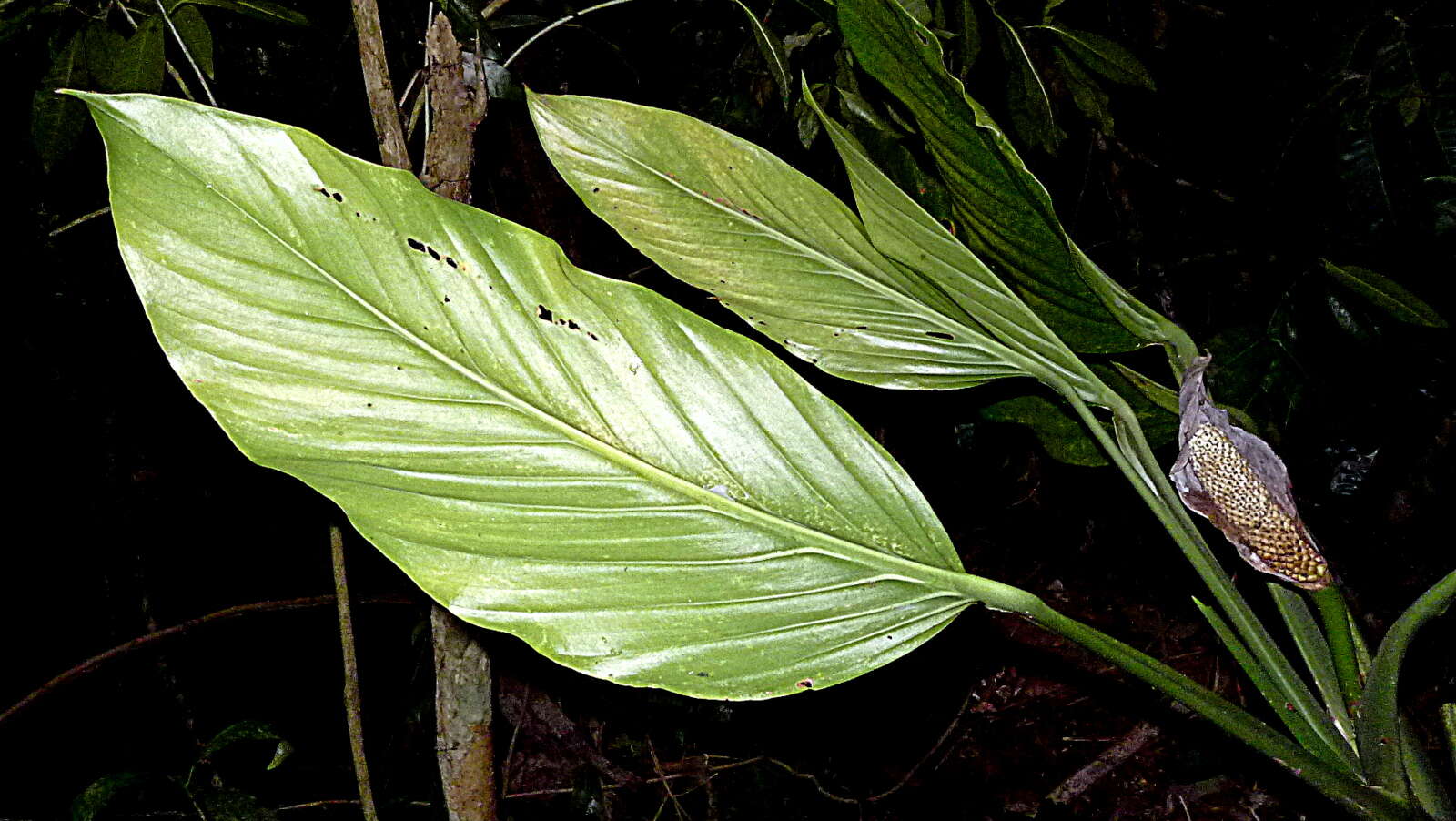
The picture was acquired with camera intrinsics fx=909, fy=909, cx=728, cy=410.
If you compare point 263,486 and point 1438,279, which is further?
point 263,486

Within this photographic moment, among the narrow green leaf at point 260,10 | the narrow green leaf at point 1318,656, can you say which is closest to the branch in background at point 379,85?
the narrow green leaf at point 260,10

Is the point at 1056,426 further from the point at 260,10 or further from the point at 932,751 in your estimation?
the point at 932,751

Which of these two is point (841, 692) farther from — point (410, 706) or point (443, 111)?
point (443, 111)

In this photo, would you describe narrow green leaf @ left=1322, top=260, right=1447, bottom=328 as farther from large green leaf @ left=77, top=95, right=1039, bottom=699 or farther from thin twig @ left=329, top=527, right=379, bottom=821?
thin twig @ left=329, top=527, right=379, bottom=821

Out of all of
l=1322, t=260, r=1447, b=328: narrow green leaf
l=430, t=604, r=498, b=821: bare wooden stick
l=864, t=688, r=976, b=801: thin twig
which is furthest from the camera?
l=864, t=688, r=976, b=801: thin twig

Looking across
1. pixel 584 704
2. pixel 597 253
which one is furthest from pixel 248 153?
pixel 584 704

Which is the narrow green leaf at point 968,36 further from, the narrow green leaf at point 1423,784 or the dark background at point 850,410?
the narrow green leaf at point 1423,784

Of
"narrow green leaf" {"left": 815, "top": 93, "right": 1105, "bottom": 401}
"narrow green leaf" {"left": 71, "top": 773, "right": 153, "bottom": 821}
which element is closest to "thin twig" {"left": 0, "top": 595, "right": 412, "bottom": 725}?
"narrow green leaf" {"left": 71, "top": 773, "right": 153, "bottom": 821}
